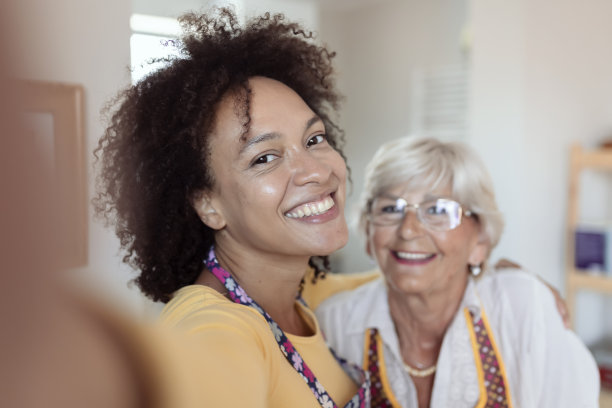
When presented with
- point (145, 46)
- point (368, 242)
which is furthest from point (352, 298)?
point (145, 46)

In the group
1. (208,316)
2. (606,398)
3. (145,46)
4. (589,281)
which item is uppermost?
(145,46)

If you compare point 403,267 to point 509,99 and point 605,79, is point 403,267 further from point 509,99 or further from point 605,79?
point 605,79

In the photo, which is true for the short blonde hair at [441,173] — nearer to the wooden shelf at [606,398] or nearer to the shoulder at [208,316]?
the shoulder at [208,316]

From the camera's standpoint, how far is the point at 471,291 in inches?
55.9

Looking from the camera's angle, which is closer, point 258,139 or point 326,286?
point 258,139

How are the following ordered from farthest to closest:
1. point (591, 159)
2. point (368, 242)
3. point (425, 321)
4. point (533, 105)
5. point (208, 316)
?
point (591, 159)
point (533, 105)
point (368, 242)
point (425, 321)
point (208, 316)

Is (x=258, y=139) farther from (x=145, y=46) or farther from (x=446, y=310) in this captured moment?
(x=446, y=310)

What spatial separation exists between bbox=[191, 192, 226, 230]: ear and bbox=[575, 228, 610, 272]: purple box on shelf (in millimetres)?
2034

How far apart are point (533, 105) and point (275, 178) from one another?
181 cm

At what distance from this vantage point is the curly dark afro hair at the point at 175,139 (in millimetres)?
840

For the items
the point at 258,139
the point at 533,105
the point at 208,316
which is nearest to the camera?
the point at 208,316

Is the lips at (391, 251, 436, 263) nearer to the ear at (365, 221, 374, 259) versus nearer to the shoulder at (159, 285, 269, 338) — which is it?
the ear at (365, 221, 374, 259)

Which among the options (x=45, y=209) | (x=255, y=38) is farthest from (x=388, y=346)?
(x=45, y=209)

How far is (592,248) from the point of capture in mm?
2445
